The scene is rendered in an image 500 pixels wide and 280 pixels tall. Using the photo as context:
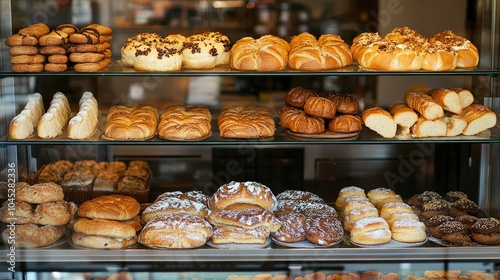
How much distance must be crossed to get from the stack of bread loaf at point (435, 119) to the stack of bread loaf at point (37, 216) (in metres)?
1.70

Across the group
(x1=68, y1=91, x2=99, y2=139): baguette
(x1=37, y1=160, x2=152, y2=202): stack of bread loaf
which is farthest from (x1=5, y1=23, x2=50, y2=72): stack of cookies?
(x1=37, y1=160, x2=152, y2=202): stack of bread loaf

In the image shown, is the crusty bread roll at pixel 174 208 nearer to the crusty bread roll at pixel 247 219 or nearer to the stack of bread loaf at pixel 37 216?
the crusty bread roll at pixel 247 219

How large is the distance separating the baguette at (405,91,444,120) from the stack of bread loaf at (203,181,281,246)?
0.93 m

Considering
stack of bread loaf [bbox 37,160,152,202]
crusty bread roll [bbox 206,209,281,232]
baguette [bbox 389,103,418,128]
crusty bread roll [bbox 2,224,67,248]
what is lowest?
crusty bread roll [bbox 2,224,67,248]

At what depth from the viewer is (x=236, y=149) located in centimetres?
596

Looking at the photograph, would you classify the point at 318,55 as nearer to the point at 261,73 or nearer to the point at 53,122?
the point at 261,73

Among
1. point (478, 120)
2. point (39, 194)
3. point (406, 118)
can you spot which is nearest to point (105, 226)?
point (39, 194)

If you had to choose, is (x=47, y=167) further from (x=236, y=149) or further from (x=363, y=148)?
(x=363, y=148)

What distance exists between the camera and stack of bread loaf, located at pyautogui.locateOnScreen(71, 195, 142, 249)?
11.6 ft

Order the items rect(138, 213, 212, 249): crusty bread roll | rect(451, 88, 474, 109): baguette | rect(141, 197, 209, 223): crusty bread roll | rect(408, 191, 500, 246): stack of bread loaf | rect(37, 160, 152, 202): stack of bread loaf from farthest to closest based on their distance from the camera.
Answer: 1. rect(37, 160, 152, 202): stack of bread loaf
2. rect(451, 88, 474, 109): baguette
3. rect(141, 197, 209, 223): crusty bread roll
4. rect(408, 191, 500, 246): stack of bread loaf
5. rect(138, 213, 212, 249): crusty bread roll

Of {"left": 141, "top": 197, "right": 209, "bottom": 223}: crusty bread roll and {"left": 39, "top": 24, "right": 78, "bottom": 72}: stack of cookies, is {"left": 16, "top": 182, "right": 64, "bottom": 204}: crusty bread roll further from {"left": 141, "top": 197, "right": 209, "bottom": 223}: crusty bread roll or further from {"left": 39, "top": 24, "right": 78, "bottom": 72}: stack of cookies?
{"left": 39, "top": 24, "right": 78, "bottom": 72}: stack of cookies

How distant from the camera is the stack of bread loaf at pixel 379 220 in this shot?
358 centimetres

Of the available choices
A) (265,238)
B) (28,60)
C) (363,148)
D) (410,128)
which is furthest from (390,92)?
(28,60)

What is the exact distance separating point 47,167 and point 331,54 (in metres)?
2.15
